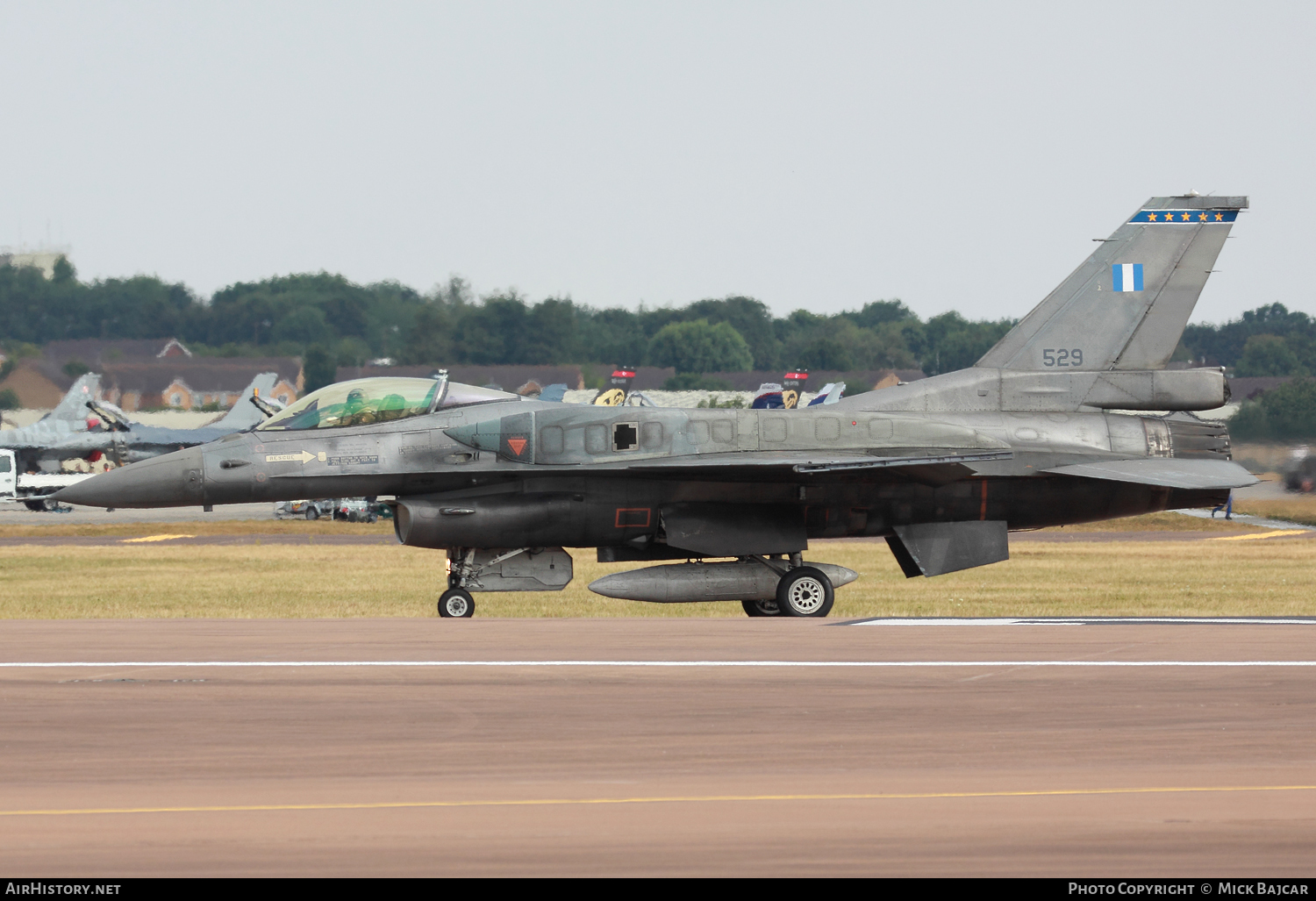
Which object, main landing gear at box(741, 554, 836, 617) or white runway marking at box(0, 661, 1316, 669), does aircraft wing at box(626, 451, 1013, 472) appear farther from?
white runway marking at box(0, 661, 1316, 669)

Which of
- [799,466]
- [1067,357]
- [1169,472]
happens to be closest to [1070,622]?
[799,466]

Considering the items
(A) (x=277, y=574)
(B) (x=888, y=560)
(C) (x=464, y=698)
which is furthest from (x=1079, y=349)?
(A) (x=277, y=574)

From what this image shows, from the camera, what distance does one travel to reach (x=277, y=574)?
81.8 feet

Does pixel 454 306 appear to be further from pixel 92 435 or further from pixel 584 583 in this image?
pixel 584 583

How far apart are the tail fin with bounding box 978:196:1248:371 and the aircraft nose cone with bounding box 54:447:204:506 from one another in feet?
29.1

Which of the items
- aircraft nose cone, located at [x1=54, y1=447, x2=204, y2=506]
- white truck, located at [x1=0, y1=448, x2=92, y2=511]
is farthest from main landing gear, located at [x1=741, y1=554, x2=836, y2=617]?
white truck, located at [x1=0, y1=448, x2=92, y2=511]

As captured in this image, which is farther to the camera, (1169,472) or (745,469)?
(1169,472)

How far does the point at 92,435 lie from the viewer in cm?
5403

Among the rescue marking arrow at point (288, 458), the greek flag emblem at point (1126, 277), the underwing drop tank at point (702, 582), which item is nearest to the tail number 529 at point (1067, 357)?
the greek flag emblem at point (1126, 277)

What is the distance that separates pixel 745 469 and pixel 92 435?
151ft

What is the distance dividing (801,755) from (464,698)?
2.25 m

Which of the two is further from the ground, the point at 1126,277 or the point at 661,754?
the point at 1126,277

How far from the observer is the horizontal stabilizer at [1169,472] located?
47.8 feet

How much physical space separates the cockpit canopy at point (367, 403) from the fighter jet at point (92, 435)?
123ft
